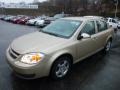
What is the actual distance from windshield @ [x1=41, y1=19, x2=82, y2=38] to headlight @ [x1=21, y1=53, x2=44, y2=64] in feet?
3.74

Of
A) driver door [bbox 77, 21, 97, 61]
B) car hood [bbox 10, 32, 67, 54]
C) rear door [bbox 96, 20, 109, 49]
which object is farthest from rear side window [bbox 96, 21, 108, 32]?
car hood [bbox 10, 32, 67, 54]

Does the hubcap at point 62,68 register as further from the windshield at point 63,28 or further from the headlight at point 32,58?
the windshield at point 63,28

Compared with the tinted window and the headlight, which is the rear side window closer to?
the tinted window

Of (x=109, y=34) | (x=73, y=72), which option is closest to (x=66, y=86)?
(x=73, y=72)

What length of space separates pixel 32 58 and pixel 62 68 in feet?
3.15

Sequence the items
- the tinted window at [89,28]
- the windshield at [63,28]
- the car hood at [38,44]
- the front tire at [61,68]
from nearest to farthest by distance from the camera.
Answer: the car hood at [38,44] → the front tire at [61,68] → the windshield at [63,28] → the tinted window at [89,28]

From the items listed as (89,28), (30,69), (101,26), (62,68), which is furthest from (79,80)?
(101,26)

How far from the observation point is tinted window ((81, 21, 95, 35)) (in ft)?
16.0

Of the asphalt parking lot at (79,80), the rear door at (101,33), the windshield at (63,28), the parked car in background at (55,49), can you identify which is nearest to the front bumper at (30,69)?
the parked car in background at (55,49)

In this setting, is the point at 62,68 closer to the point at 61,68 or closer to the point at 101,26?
the point at 61,68

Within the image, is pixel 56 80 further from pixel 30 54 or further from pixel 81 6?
pixel 81 6

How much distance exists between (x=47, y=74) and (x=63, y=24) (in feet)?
6.19

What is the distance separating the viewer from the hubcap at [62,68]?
4.14m

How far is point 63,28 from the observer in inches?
193
